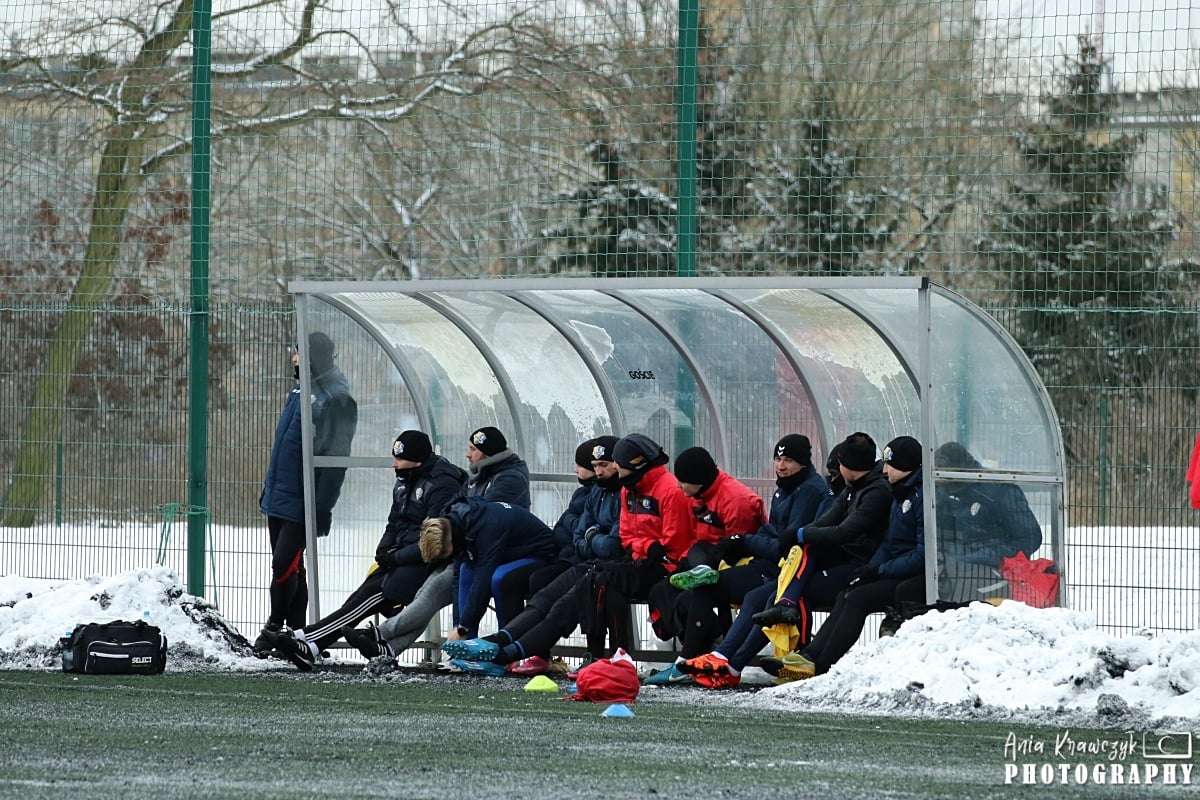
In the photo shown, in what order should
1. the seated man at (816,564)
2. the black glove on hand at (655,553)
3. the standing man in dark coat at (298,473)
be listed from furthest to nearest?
the standing man in dark coat at (298,473), the black glove on hand at (655,553), the seated man at (816,564)

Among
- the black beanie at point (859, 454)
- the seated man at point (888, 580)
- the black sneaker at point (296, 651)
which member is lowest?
the black sneaker at point (296, 651)

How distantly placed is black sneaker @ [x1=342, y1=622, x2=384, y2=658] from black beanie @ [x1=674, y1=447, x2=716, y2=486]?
66.8 inches

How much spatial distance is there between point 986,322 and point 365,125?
180 inches

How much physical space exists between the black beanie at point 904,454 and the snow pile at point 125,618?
3283 millimetres

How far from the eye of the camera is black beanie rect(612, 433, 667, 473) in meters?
8.80

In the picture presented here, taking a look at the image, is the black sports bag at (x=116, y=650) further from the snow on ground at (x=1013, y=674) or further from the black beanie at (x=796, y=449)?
the black beanie at (x=796, y=449)

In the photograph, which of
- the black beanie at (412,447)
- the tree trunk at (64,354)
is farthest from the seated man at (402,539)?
the tree trunk at (64,354)

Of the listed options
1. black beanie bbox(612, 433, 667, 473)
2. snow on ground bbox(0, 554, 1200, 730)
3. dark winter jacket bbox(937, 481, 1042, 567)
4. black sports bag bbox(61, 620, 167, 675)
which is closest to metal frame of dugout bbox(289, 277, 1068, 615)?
dark winter jacket bbox(937, 481, 1042, 567)

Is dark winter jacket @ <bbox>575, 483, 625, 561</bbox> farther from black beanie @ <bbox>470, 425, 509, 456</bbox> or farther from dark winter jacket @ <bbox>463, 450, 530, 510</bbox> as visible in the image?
black beanie @ <bbox>470, 425, 509, 456</bbox>

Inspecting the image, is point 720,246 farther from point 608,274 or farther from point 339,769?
point 339,769

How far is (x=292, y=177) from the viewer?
10852 millimetres

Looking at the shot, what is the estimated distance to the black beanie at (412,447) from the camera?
9305mm

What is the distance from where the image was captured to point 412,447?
9.30 meters

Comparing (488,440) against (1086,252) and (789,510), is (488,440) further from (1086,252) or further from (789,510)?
(1086,252)
